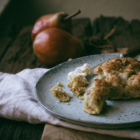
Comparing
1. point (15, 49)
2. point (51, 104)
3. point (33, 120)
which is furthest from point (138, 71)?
point (15, 49)

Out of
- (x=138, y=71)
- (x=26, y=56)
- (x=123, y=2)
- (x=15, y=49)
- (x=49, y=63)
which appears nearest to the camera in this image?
(x=138, y=71)

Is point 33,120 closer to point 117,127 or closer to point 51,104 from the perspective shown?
point 51,104

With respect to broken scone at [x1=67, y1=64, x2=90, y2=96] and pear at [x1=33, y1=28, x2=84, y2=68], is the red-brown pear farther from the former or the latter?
broken scone at [x1=67, y1=64, x2=90, y2=96]

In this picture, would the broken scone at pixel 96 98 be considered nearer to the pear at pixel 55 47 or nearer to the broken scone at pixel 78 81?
the broken scone at pixel 78 81

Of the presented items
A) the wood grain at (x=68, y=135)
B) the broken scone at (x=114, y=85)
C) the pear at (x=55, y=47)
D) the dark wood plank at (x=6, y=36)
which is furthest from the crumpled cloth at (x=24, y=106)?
the dark wood plank at (x=6, y=36)

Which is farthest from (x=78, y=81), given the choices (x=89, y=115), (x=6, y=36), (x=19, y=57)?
(x=6, y=36)

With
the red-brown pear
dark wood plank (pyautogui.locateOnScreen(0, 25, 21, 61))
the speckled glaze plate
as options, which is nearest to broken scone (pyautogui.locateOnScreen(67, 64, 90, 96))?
the speckled glaze plate
